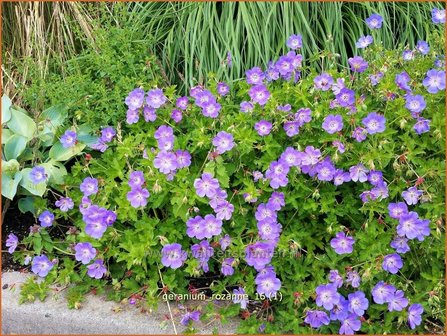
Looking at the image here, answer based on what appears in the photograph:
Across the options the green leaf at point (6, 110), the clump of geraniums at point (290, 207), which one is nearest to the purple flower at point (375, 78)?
the clump of geraniums at point (290, 207)

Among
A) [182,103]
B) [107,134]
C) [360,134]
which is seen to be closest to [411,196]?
[360,134]

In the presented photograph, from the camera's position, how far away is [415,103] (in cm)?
243

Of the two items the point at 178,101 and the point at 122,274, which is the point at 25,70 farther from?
the point at 122,274

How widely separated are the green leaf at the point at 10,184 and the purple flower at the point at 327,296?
4.62 feet

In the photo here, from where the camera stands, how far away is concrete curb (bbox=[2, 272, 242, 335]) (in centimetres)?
247

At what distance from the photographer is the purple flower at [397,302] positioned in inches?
90.4

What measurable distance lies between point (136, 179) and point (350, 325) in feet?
3.20

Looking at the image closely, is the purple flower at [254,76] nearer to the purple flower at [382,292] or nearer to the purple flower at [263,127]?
the purple flower at [263,127]

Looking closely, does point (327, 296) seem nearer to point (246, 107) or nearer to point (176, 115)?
point (246, 107)

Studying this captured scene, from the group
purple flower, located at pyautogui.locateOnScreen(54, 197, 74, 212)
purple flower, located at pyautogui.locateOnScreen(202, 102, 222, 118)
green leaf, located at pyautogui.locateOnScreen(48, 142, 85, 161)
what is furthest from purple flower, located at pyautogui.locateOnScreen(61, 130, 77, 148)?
purple flower, located at pyautogui.locateOnScreen(202, 102, 222, 118)

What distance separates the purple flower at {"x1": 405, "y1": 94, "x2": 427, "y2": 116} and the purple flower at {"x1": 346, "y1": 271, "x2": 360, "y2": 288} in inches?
26.5

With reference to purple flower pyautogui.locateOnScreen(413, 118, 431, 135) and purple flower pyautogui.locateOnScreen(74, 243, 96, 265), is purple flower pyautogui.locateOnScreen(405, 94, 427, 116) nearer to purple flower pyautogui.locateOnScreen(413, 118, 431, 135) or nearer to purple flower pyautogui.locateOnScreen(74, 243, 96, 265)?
purple flower pyautogui.locateOnScreen(413, 118, 431, 135)

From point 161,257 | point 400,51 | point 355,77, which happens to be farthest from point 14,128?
point 400,51

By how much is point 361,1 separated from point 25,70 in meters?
1.85
